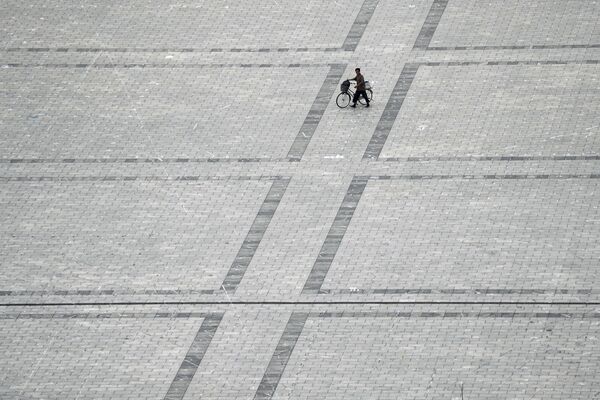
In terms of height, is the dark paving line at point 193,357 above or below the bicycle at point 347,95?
below

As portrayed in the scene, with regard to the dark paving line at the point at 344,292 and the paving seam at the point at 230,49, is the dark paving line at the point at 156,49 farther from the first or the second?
the dark paving line at the point at 344,292

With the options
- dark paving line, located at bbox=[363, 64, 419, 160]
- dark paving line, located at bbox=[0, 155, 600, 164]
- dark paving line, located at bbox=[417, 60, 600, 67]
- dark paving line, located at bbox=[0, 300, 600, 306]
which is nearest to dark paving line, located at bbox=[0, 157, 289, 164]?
dark paving line, located at bbox=[0, 155, 600, 164]

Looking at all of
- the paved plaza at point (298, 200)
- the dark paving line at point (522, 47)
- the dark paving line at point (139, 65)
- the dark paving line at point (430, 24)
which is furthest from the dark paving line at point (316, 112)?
the dark paving line at point (522, 47)

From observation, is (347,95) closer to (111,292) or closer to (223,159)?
(223,159)

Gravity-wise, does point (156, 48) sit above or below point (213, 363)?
above

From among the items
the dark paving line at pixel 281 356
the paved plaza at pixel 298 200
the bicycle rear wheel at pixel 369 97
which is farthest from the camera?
the bicycle rear wheel at pixel 369 97

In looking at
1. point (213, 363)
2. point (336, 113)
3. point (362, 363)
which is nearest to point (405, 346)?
point (362, 363)

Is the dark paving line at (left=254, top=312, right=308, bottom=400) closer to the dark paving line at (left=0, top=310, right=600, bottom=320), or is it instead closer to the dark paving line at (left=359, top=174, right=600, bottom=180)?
the dark paving line at (left=0, top=310, right=600, bottom=320)

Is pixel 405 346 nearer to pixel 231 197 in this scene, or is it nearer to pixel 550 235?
pixel 550 235
